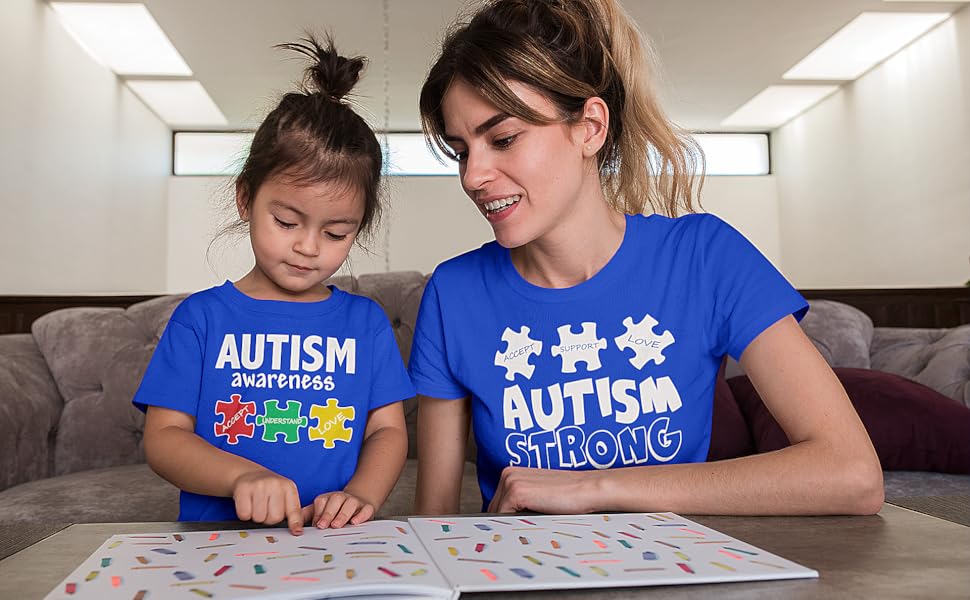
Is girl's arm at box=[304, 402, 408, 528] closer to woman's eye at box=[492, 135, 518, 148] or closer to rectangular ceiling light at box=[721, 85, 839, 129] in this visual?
woman's eye at box=[492, 135, 518, 148]

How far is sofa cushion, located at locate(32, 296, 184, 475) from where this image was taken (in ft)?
7.22

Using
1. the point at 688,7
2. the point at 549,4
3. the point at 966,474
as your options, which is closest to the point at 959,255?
the point at 688,7

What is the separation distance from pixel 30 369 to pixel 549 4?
A: 1.73 metres

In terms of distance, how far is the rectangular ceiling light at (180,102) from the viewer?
28.2 feet

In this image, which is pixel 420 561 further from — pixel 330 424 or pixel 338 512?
pixel 330 424

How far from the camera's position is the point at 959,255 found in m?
6.74

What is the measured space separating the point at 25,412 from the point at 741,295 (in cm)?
176

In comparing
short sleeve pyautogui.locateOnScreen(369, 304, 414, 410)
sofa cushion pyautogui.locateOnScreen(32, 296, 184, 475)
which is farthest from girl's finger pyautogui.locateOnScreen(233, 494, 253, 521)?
sofa cushion pyautogui.locateOnScreen(32, 296, 184, 475)

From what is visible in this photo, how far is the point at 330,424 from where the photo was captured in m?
1.12

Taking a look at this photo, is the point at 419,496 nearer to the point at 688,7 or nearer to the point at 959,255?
the point at 688,7

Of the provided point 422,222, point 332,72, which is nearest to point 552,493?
point 332,72

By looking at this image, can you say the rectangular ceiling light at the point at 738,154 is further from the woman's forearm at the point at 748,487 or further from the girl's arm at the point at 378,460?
the woman's forearm at the point at 748,487

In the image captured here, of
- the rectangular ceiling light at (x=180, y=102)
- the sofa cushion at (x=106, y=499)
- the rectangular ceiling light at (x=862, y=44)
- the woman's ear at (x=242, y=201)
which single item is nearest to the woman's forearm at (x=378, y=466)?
the woman's ear at (x=242, y=201)

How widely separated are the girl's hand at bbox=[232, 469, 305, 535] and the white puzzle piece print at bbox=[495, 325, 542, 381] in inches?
16.6
